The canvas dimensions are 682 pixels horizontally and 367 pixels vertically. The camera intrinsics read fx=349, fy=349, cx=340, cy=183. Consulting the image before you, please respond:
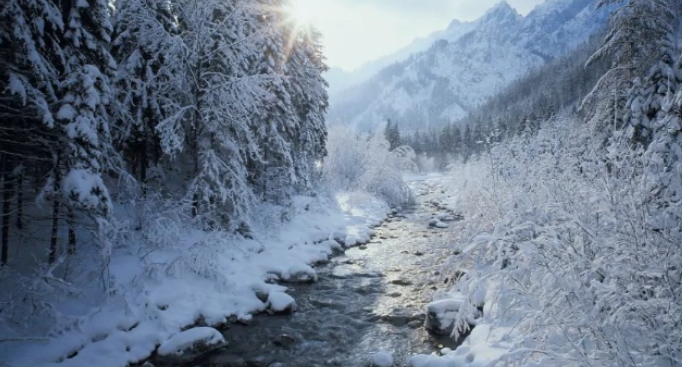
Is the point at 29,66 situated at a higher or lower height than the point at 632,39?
lower

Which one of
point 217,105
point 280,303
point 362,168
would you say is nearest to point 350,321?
point 280,303

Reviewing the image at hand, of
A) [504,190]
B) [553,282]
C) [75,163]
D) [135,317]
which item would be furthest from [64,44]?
[504,190]

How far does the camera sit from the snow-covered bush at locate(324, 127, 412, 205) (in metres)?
27.6

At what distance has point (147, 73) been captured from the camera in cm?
1044

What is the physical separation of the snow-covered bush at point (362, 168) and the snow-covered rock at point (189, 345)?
1948 centimetres

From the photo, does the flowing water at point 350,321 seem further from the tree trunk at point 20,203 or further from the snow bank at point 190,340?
the tree trunk at point 20,203

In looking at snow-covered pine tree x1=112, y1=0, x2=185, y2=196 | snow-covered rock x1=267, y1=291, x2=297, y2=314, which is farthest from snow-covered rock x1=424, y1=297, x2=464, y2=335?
snow-covered pine tree x1=112, y1=0, x2=185, y2=196

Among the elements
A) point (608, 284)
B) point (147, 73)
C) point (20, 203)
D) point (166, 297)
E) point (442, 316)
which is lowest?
point (166, 297)

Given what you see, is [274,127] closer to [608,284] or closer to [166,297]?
[166,297]

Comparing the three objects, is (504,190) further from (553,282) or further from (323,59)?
(323,59)

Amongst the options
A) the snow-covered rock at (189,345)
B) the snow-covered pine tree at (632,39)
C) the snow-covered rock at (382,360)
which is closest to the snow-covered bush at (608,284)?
the snow-covered rock at (382,360)

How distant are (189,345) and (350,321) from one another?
3.60m

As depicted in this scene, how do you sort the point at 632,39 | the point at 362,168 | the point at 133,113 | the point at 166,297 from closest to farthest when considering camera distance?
the point at 166,297 < the point at 133,113 < the point at 632,39 < the point at 362,168

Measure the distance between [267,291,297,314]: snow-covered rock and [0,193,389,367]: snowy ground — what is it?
25 mm
